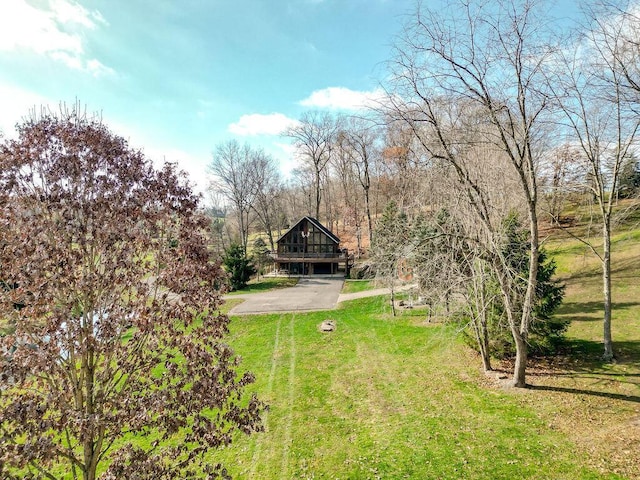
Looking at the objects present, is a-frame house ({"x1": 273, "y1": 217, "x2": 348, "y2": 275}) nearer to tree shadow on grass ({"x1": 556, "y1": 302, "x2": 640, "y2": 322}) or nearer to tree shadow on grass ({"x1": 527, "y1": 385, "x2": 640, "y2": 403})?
tree shadow on grass ({"x1": 556, "y1": 302, "x2": 640, "y2": 322})

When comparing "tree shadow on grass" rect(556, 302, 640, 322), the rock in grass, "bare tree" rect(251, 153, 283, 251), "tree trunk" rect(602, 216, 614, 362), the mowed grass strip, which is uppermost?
"bare tree" rect(251, 153, 283, 251)

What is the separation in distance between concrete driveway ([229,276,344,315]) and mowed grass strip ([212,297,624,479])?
588 centimetres

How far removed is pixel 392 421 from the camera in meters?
8.88

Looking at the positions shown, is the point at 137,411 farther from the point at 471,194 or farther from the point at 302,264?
the point at 302,264

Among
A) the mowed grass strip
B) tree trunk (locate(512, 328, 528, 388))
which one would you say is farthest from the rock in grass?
tree trunk (locate(512, 328, 528, 388))

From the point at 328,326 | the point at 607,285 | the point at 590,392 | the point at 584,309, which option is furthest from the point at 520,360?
the point at 328,326

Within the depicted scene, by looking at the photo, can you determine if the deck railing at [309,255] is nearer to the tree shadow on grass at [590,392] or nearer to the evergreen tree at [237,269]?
the evergreen tree at [237,269]

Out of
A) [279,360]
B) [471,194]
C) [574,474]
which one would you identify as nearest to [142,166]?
[471,194]

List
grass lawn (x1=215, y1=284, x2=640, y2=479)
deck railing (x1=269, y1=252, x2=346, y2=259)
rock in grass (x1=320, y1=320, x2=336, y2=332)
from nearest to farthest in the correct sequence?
grass lawn (x1=215, y1=284, x2=640, y2=479) < rock in grass (x1=320, y1=320, x2=336, y2=332) < deck railing (x1=269, y1=252, x2=346, y2=259)

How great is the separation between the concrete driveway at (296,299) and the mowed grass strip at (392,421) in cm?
588

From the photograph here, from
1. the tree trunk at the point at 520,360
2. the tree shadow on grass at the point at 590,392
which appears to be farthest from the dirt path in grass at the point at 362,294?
the tree shadow on grass at the point at 590,392

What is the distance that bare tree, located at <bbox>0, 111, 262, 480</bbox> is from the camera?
151 inches

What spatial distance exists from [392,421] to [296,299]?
14.3 meters

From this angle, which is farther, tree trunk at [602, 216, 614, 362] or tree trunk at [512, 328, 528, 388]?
tree trunk at [602, 216, 614, 362]
